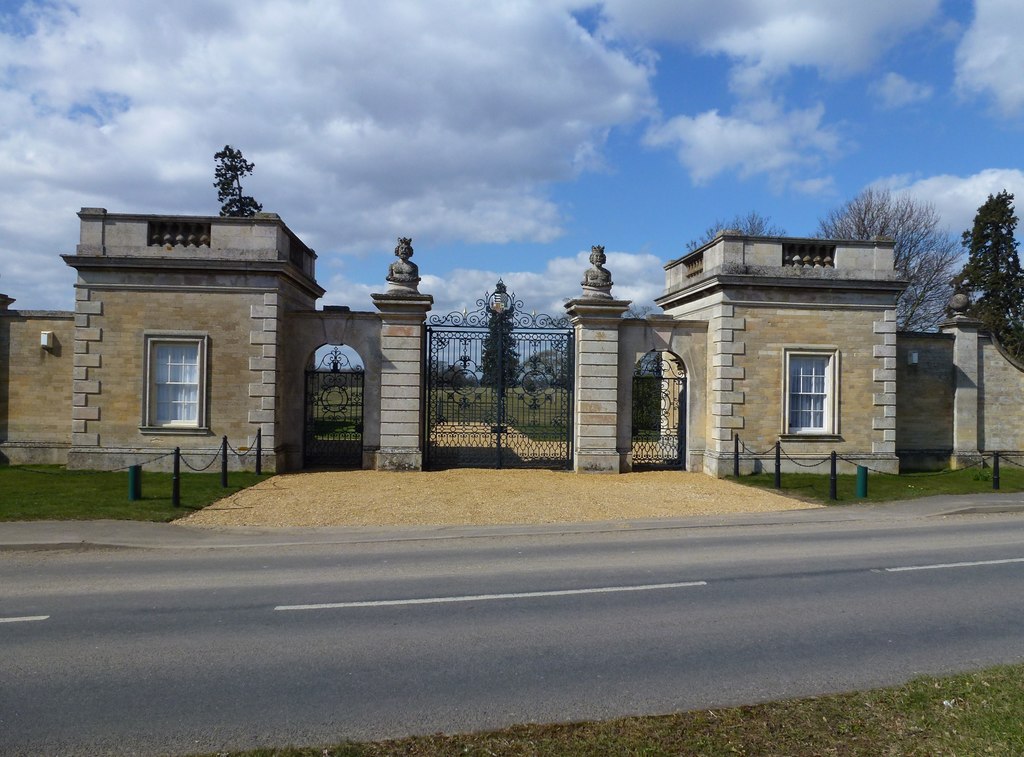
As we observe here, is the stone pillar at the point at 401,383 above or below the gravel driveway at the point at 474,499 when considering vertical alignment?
above

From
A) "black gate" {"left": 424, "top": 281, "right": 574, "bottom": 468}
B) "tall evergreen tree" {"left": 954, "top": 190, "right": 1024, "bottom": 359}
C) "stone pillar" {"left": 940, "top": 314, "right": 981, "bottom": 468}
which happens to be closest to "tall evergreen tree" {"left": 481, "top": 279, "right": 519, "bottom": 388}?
"black gate" {"left": 424, "top": 281, "right": 574, "bottom": 468}

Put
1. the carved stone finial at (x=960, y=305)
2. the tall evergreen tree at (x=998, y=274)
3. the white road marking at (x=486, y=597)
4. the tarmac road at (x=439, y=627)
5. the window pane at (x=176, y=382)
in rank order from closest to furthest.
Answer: the tarmac road at (x=439, y=627)
the white road marking at (x=486, y=597)
the window pane at (x=176, y=382)
the carved stone finial at (x=960, y=305)
the tall evergreen tree at (x=998, y=274)

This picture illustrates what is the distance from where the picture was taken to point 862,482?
14695mm

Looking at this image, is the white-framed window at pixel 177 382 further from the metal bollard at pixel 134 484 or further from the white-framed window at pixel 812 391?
the white-framed window at pixel 812 391

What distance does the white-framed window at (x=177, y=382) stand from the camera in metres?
16.6

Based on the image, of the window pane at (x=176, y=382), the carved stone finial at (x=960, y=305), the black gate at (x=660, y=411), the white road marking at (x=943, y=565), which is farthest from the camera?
the carved stone finial at (x=960, y=305)

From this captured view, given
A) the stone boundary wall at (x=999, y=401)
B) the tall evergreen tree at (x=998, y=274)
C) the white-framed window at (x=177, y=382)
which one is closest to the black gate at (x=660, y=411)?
the stone boundary wall at (x=999, y=401)

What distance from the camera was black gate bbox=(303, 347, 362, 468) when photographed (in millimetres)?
18016

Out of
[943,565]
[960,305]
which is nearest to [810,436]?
[960,305]

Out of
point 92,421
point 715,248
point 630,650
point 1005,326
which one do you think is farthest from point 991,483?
point 1005,326

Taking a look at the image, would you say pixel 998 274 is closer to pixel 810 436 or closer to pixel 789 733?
pixel 810 436

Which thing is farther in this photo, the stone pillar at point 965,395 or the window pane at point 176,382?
the stone pillar at point 965,395

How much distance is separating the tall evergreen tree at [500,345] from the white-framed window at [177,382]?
6785 mm

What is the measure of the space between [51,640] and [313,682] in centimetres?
264
